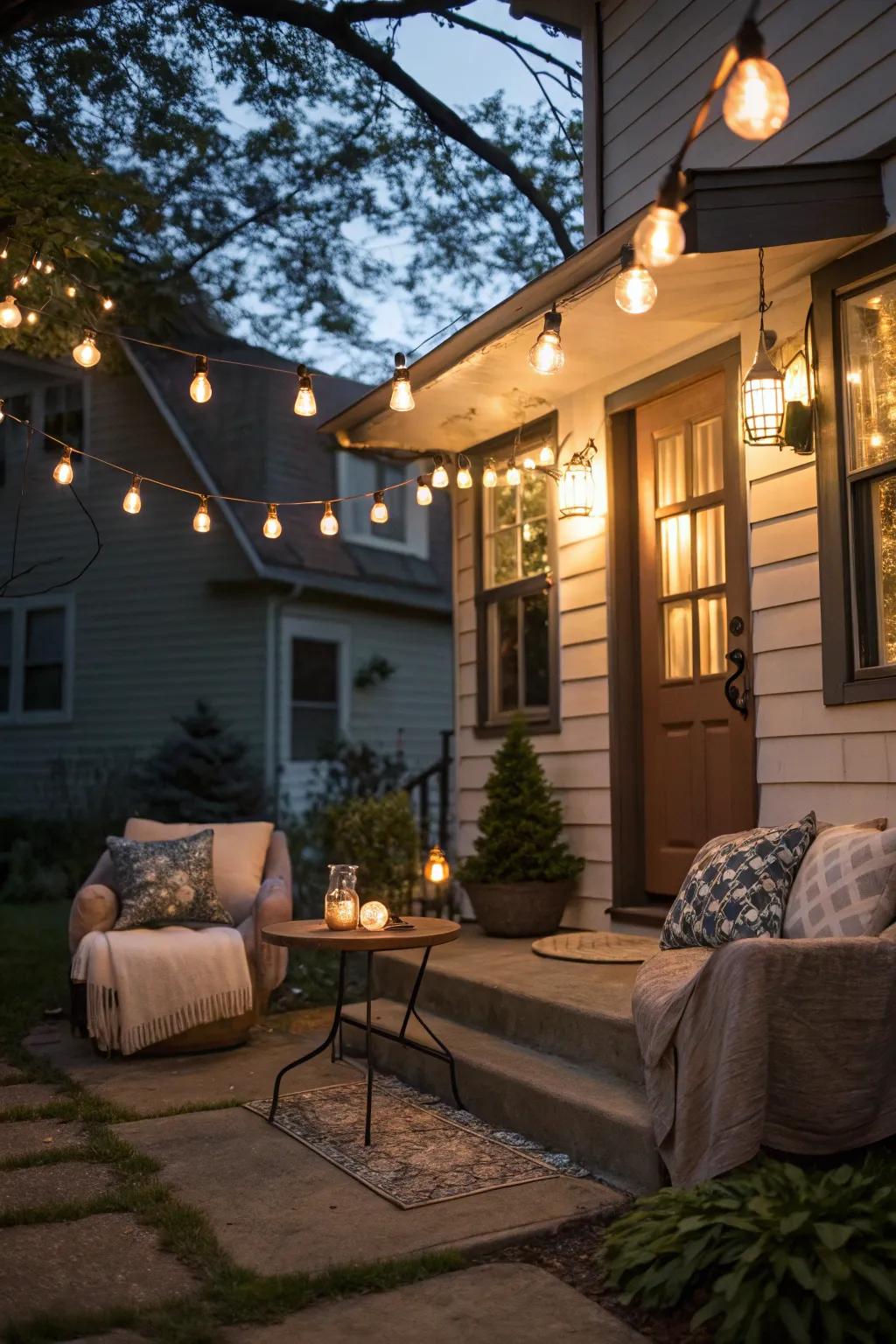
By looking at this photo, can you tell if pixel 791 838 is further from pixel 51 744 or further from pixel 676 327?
pixel 51 744

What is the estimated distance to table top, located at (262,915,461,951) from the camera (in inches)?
159

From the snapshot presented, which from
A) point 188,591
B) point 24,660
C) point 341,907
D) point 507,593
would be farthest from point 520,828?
point 24,660

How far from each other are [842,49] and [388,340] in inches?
381

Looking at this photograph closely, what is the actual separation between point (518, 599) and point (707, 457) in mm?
1791

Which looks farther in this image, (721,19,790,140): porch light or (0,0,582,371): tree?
(0,0,582,371): tree

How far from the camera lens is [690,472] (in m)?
5.52

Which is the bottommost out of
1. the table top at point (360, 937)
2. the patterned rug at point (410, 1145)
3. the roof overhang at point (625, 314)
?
the patterned rug at point (410, 1145)

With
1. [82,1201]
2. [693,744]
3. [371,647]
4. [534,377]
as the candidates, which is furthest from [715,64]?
[371,647]

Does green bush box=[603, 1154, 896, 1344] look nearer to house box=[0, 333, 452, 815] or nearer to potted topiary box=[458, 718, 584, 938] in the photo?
potted topiary box=[458, 718, 584, 938]

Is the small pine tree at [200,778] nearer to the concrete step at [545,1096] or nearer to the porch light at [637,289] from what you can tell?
the concrete step at [545,1096]

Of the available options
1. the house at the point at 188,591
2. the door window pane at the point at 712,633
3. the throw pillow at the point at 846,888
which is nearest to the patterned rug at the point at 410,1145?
the throw pillow at the point at 846,888

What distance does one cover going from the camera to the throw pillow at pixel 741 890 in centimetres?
381

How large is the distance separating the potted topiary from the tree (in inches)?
202

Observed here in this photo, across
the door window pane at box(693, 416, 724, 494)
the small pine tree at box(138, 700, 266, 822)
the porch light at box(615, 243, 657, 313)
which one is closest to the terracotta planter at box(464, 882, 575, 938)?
the door window pane at box(693, 416, 724, 494)
